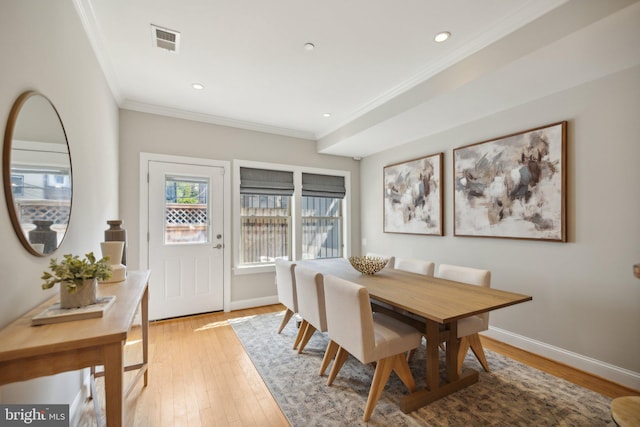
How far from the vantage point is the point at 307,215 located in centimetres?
462

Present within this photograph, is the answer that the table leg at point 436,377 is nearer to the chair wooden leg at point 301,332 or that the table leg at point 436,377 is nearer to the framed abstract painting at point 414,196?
the chair wooden leg at point 301,332

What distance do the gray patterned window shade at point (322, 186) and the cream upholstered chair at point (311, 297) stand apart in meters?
2.24

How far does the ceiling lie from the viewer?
6.11ft

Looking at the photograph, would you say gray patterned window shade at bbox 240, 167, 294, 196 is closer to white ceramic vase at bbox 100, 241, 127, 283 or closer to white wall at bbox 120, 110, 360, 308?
white wall at bbox 120, 110, 360, 308

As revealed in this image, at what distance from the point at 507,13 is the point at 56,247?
3.14 meters

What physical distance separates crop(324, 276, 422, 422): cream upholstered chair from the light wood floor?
24.5 inches

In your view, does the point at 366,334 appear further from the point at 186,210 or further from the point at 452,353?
the point at 186,210

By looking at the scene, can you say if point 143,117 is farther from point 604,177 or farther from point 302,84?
point 604,177

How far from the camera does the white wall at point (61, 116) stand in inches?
44.4

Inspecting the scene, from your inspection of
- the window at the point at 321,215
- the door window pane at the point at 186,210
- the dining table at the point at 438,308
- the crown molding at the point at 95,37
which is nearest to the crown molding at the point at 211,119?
the crown molding at the point at 95,37

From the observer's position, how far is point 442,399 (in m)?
1.94

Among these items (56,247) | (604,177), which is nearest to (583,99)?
(604,177)

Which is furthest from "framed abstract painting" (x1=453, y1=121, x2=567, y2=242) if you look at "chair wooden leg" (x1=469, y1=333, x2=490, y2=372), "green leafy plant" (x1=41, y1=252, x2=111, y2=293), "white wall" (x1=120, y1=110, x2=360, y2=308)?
"green leafy plant" (x1=41, y1=252, x2=111, y2=293)

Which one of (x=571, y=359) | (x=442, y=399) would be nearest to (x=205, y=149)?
(x=442, y=399)
